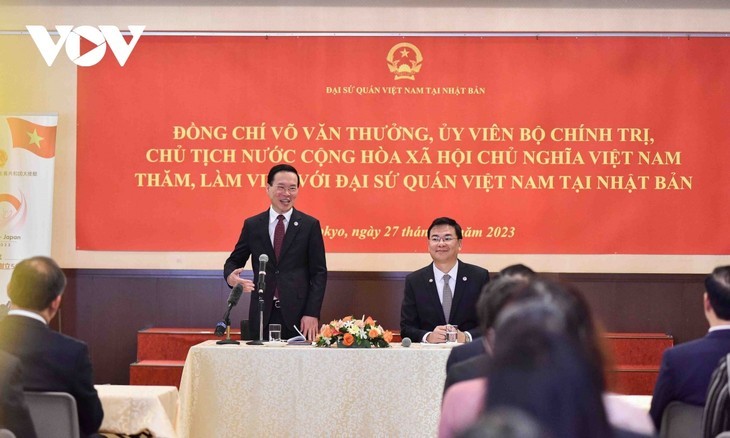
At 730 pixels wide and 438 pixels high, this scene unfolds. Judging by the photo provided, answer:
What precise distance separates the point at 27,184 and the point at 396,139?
2646 mm

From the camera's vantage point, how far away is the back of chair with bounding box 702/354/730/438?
2789 millimetres

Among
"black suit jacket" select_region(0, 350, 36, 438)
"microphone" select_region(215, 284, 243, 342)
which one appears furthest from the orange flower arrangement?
"black suit jacket" select_region(0, 350, 36, 438)

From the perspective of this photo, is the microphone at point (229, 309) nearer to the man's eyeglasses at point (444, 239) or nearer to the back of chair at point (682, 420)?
the man's eyeglasses at point (444, 239)

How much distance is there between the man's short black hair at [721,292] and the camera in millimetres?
3150

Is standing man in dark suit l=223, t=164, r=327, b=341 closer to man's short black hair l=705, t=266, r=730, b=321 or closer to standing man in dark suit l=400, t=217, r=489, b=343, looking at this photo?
standing man in dark suit l=400, t=217, r=489, b=343

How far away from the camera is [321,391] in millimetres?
4805

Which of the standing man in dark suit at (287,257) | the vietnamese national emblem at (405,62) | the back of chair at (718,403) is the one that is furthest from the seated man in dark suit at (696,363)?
the vietnamese national emblem at (405,62)

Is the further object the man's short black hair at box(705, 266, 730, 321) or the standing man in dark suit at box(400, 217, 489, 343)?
the standing man in dark suit at box(400, 217, 489, 343)

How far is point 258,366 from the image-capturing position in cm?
483

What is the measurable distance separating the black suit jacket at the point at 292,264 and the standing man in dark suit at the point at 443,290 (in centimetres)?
55

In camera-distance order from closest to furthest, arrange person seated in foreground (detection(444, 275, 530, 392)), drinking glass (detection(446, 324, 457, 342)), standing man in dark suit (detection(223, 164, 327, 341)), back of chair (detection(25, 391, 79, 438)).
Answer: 1. person seated in foreground (detection(444, 275, 530, 392))
2. back of chair (detection(25, 391, 79, 438))
3. drinking glass (detection(446, 324, 457, 342))
4. standing man in dark suit (detection(223, 164, 327, 341))

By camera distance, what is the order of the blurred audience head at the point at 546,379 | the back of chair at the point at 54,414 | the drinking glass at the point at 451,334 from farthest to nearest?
the drinking glass at the point at 451,334 → the back of chair at the point at 54,414 → the blurred audience head at the point at 546,379

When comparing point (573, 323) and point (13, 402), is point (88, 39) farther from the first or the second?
point (573, 323)

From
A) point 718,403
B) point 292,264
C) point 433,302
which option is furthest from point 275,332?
point 718,403
